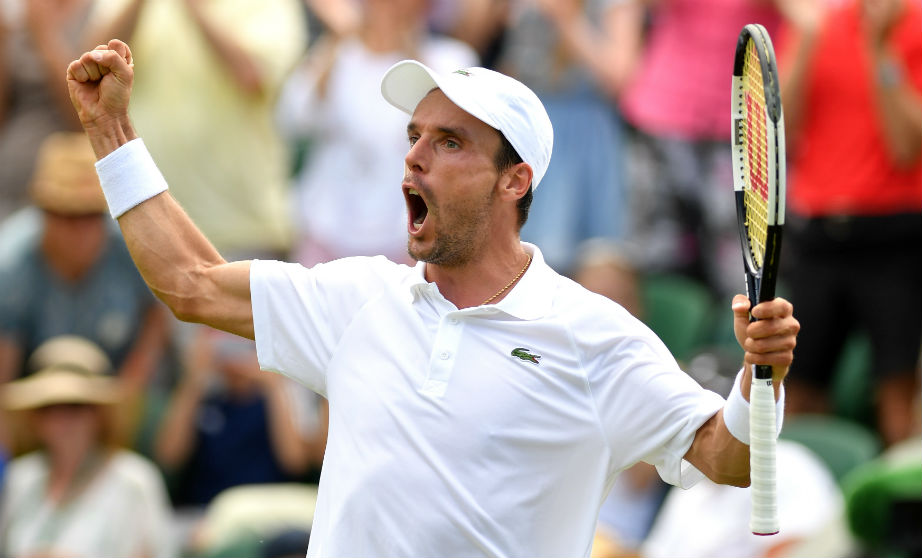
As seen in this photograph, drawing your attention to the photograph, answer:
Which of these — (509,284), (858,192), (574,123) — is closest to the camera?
(509,284)

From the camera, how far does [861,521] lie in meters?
5.58

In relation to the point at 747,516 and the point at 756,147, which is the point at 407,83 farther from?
the point at 747,516

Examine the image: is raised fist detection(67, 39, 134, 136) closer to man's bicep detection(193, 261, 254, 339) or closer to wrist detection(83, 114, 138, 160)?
wrist detection(83, 114, 138, 160)

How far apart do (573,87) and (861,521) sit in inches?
119

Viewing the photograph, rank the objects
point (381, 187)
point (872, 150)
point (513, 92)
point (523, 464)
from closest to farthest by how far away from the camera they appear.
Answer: point (523, 464) → point (513, 92) → point (872, 150) → point (381, 187)

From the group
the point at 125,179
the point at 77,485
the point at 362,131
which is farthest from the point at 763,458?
the point at 362,131

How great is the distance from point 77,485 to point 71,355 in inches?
24.5

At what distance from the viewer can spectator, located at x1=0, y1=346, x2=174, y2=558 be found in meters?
6.77

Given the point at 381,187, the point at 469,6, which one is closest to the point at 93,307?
the point at 381,187

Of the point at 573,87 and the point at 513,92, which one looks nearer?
the point at 513,92

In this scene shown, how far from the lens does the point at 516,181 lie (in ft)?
13.1

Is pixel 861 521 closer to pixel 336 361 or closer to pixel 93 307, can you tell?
pixel 336 361

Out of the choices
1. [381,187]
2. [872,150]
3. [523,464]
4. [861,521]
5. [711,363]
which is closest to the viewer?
[523,464]

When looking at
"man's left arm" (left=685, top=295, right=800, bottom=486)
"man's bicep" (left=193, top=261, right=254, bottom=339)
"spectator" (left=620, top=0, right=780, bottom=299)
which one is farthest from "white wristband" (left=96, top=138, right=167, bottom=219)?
"spectator" (left=620, top=0, right=780, bottom=299)
